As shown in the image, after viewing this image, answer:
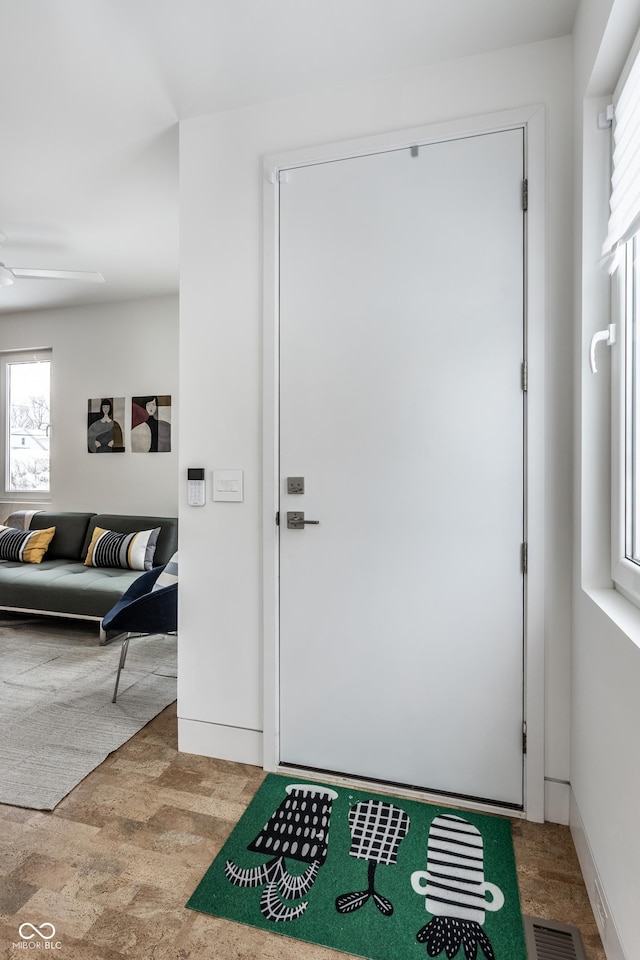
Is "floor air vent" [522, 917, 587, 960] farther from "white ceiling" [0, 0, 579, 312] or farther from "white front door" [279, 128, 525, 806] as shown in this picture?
"white ceiling" [0, 0, 579, 312]

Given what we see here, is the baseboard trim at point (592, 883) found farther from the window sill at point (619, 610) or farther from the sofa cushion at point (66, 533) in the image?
the sofa cushion at point (66, 533)

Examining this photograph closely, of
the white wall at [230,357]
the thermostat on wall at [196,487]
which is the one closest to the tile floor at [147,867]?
the white wall at [230,357]

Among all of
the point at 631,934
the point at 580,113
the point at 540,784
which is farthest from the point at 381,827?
the point at 580,113

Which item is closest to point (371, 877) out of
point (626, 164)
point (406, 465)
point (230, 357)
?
point (406, 465)

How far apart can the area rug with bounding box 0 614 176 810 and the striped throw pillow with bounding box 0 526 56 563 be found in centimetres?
61

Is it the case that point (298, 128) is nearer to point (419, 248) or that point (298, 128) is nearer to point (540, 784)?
point (419, 248)

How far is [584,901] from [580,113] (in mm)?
2299

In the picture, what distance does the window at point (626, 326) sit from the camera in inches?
51.9

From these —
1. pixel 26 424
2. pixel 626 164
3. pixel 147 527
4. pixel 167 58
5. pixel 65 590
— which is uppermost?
pixel 167 58

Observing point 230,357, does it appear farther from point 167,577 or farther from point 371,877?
point 371,877

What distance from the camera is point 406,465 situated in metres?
1.92

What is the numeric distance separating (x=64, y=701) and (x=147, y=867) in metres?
1.40

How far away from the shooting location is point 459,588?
6.15ft

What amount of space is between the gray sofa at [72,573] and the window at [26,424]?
444mm
